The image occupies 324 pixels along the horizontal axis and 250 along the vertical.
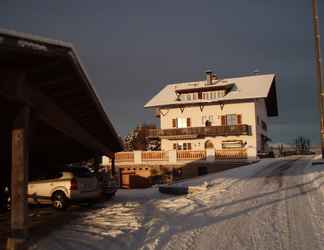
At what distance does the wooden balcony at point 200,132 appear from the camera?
44.8 m

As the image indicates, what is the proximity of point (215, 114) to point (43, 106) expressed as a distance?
134 ft

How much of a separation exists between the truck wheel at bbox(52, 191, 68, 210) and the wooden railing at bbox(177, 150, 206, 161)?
87.6 ft

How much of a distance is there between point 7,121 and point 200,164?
30616 millimetres

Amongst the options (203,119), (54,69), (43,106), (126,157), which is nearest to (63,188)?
(43,106)

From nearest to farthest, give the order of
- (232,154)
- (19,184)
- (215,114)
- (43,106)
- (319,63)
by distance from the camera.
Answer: (19,184)
(43,106)
(319,63)
(232,154)
(215,114)

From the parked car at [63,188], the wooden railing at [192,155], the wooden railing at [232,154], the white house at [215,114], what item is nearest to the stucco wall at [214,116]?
the white house at [215,114]

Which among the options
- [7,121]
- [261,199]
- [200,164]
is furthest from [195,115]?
[7,121]

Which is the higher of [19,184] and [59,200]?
[19,184]

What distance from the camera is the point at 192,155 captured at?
39.3m

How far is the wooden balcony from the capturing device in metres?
44.8

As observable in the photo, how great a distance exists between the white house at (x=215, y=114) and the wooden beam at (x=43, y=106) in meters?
34.6

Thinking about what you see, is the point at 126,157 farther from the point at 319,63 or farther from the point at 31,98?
the point at 31,98

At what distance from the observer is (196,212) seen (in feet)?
35.0

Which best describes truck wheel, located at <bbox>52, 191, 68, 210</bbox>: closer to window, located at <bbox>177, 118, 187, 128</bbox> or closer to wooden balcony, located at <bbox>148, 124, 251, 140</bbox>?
wooden balcony, located at <bbox>148, 124, 251, 140</bbox>
